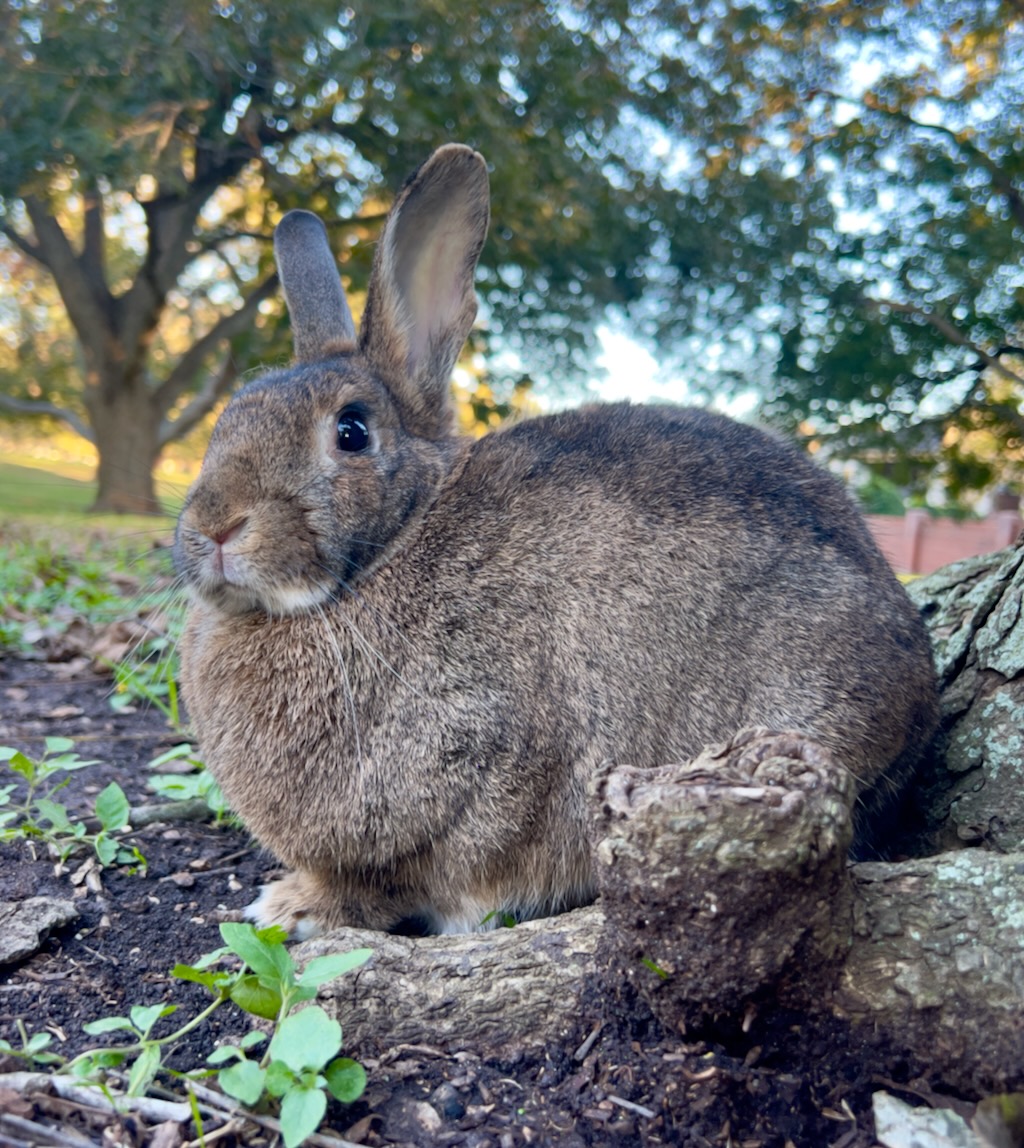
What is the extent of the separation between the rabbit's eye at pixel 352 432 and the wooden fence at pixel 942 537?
35.3ft

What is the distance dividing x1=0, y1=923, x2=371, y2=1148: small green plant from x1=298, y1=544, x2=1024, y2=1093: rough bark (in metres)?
0.22

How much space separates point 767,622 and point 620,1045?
1.24 metres

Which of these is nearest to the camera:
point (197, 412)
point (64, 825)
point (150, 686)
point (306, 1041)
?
point (306, 1041)

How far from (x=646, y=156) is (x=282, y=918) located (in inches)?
461

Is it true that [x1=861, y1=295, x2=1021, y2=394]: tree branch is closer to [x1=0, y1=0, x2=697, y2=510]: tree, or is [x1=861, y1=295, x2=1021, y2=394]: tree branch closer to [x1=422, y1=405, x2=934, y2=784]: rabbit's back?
[x1=0, y1=0, x2=697, y2=510]: tree

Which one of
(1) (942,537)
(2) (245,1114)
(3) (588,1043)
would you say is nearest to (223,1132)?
(2) (245,1114)

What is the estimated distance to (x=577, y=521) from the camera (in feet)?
9.41

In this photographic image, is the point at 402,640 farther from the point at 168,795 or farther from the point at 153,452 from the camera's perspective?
the point at 153,452

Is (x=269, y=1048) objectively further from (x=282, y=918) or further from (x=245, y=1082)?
(x=282, y=918)

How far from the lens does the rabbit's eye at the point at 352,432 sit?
9.67 feet

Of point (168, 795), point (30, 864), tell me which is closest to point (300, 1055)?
point (30, 864)

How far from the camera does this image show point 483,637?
2.77 meters

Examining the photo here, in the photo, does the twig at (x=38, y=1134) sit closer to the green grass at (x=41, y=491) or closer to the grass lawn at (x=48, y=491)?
the grass lawn at (x=48, y=491)

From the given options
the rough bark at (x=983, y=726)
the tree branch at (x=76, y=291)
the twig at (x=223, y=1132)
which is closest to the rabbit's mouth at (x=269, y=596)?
the twig at (x=223, y=1132)
